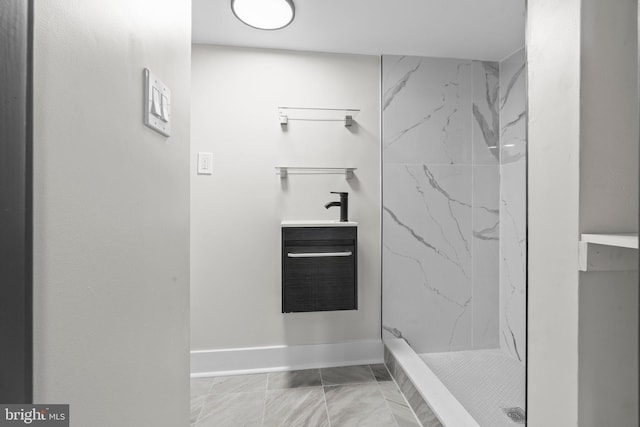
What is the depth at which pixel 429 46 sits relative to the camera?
6.59 ft

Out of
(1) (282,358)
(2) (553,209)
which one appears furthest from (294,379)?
(2) (553,209)

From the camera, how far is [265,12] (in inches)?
66.2

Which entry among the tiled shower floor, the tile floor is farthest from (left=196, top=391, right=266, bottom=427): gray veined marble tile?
the tiled shower floor

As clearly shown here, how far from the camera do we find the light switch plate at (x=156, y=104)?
694 mm

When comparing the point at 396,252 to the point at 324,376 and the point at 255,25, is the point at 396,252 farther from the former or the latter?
the point at 255,25

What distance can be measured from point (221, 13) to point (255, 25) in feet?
0.62

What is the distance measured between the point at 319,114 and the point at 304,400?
172 cm

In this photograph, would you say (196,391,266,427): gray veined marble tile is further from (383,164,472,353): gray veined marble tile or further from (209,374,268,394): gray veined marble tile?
(383,164,472,353): gray veined marble tile

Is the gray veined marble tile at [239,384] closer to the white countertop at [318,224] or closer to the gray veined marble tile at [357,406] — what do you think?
the gray veined marble tile at [357,406]

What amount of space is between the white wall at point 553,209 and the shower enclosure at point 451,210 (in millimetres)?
1263

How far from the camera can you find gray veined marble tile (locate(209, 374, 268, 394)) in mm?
1786

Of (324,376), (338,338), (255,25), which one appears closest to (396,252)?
(338,338)

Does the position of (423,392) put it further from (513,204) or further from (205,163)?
(205,163)

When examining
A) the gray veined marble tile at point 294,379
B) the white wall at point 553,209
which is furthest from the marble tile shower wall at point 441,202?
the white wall at point 553,209
